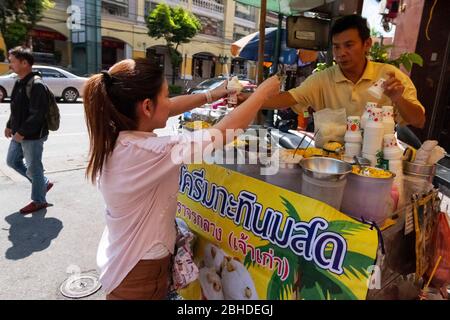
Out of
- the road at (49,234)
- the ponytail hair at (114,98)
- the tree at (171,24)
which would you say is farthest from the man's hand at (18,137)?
the tree at (171,24)

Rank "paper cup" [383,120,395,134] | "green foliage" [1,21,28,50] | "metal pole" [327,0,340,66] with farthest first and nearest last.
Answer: "green foliage" [1,21,28,50] < "metal pole" [327,0,340,66] < "paper cup" [383,120,395,134]

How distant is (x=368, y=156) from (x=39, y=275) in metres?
2.52

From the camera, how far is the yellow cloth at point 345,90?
2.03m

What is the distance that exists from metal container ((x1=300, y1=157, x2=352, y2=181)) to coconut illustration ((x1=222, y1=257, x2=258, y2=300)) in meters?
0.59

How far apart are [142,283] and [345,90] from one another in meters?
1.68

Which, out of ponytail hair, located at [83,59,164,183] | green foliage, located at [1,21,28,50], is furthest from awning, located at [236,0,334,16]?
green foliage, located at [1,21,28,50]

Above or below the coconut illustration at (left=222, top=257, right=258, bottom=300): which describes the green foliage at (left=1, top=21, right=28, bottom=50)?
above

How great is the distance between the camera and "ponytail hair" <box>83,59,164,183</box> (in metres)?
1.22

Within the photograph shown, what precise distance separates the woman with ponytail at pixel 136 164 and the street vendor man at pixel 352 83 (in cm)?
84

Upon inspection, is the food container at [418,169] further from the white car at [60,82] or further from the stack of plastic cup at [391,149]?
the white car at [60,82]

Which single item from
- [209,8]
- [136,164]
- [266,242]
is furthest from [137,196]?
[209,8]

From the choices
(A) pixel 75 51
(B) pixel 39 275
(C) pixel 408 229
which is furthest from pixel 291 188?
(A) pixel 75 51

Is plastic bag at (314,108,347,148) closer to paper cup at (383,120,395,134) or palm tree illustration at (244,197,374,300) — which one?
paper cup at (383,120,395,134)
